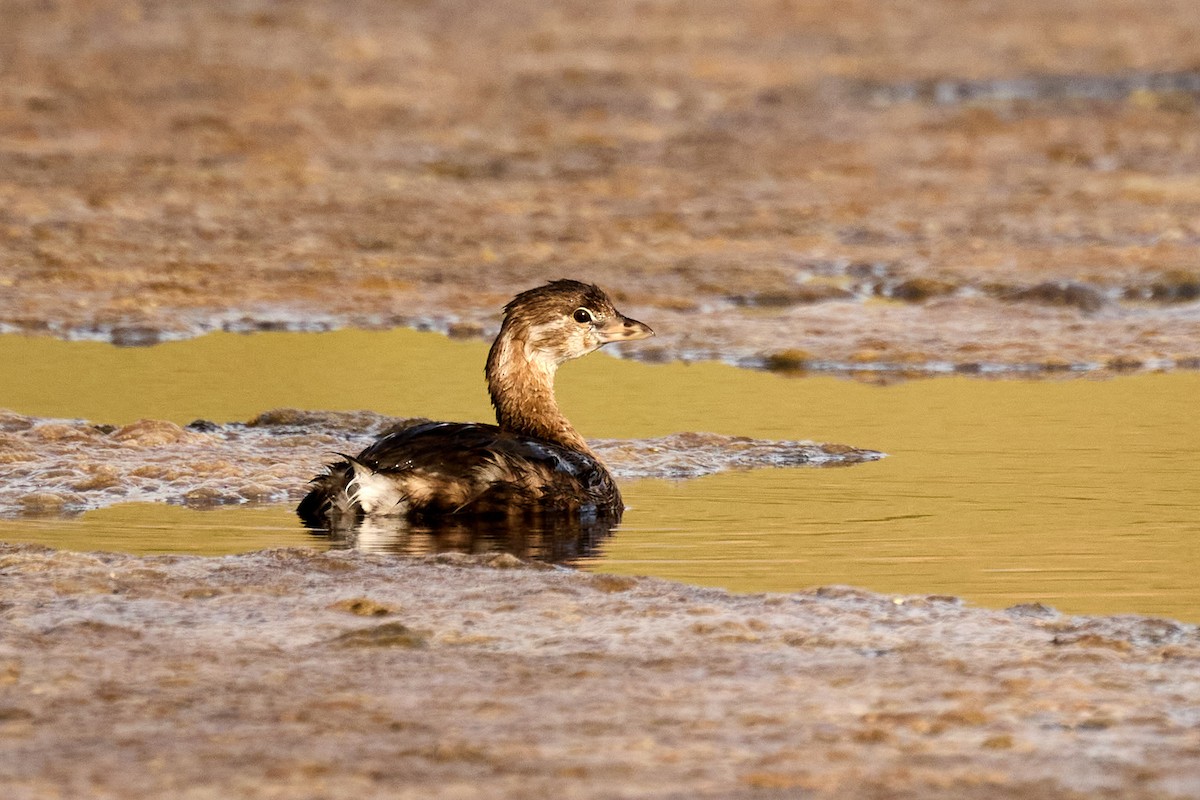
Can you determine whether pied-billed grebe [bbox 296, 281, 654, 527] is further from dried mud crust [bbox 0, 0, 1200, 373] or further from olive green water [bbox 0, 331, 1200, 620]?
dried mud crust [bbox 0, 0, 1200, 373]

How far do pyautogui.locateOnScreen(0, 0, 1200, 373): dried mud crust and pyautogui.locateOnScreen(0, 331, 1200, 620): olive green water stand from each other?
870 mm

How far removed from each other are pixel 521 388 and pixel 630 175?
420 inches

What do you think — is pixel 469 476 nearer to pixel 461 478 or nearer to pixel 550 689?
pixel 461 478

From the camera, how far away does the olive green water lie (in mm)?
7328

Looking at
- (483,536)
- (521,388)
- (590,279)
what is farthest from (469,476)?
(590,279)

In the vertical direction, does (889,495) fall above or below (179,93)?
below

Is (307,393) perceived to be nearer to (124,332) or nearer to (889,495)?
(124,332)

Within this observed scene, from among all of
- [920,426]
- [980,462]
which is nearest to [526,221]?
[920,426]

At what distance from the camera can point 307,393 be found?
37.4 ft

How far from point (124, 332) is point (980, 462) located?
5.85 metres

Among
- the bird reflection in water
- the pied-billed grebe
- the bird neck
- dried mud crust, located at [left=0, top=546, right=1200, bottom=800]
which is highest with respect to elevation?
the bird neck

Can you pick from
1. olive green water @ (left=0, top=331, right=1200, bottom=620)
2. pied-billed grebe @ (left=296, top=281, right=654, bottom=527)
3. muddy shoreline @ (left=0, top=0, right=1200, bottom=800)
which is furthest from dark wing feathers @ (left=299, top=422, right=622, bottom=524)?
muddy shoreline @ (left=0, top=0, right=1200, bottom=800)

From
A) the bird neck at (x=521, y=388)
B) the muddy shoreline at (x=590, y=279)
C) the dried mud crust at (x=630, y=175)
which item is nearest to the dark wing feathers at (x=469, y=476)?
the bird neck at (x=521, y=388)

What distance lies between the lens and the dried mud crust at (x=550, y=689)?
488cm
